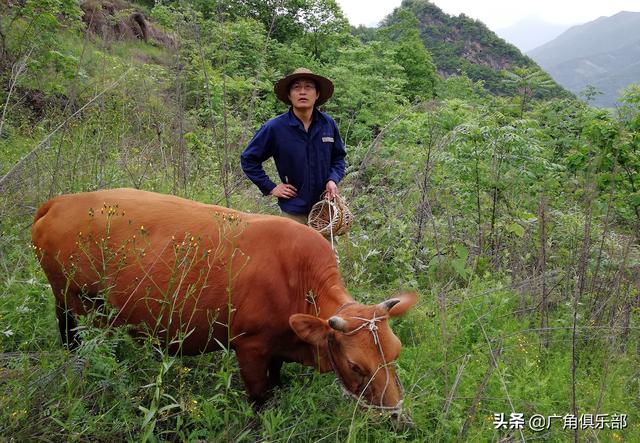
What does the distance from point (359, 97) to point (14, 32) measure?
8814mm

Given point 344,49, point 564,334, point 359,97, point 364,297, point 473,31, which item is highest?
point 473,31

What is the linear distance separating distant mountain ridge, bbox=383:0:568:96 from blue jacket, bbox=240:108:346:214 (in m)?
42.1

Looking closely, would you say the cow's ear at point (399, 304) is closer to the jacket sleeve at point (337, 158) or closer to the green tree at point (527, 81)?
the jacket sleeve at point (337, 158)

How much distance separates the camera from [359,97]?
14.1m

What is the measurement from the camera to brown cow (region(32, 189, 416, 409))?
3076 millimetres

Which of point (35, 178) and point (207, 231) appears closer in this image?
point (207, 231)

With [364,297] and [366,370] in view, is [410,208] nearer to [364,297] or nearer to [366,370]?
[364,297]

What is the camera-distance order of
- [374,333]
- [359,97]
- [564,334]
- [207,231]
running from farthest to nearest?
[359,97]
[564,334]
[207,231]
[374,333]

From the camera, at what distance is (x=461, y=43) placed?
49344 mm

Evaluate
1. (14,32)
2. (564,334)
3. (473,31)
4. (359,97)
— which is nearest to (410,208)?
(564,334)

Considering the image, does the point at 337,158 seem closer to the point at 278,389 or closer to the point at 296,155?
the point at 296,155

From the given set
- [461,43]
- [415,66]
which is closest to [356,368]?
[415,66]

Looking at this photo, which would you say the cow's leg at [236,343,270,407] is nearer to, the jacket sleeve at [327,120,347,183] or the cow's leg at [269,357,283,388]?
the cow's leg at [269,357,283,388]

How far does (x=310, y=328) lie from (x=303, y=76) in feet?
7.62
